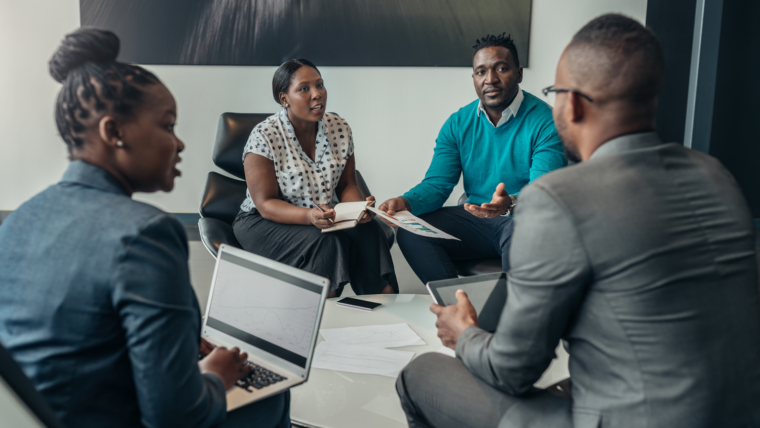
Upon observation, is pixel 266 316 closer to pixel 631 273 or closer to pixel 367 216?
pixel 631 273

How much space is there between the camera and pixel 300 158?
2.22m

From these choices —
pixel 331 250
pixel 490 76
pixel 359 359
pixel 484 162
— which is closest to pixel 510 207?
pixel 484 162

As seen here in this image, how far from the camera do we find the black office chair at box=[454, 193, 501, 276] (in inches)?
76.9

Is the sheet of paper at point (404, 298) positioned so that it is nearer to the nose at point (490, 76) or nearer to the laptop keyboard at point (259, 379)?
the laptop keyboard at point (259, 379)

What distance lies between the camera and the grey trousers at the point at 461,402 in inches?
34.4

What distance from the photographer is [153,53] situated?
356 cm

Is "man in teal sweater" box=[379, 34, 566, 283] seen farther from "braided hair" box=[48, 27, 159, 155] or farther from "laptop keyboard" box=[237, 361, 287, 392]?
"braided hair" box=[48, 27, 159, 155]

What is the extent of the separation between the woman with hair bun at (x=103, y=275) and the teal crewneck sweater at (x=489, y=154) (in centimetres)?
154

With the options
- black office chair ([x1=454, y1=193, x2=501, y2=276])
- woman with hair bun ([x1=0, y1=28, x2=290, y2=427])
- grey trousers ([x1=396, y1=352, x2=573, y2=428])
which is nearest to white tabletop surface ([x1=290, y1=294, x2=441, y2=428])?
grey trousers ([x1=396, y1=352, x2=573, y2=428])

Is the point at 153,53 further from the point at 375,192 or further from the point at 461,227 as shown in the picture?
the point at 461,227

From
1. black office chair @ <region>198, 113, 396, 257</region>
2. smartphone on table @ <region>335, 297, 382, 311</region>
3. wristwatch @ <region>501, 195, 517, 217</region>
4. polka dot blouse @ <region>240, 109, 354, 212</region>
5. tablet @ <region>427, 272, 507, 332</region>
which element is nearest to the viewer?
tablet @ <region>427, 272, 507, 332</region>

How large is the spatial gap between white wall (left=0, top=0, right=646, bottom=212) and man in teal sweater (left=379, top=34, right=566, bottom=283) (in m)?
1.21

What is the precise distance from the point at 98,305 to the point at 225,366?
0.34 meters

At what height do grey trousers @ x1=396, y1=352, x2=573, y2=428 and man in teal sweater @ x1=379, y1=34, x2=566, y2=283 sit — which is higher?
man in teal sweater @ x1=379, y1=34, x2=566, y2=283
